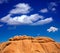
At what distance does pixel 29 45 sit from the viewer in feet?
227

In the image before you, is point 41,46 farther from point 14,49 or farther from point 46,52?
point 14,49

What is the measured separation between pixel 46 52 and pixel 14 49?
12328 millimetres

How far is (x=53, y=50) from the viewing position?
244 ft

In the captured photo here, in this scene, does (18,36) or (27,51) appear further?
(18,36)

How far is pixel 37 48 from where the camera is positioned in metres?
70.1

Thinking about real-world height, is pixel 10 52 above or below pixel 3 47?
below

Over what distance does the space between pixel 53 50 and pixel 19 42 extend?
13.9m

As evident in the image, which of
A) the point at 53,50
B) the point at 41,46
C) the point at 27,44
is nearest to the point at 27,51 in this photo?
the point at 27,44

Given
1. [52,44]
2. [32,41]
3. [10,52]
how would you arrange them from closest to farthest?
[10,52] < [32,41] < [52,44]

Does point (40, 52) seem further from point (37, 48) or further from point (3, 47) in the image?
point (3, 47)

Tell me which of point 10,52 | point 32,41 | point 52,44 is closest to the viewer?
point 10,52

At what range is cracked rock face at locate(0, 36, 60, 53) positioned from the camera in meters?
68.2

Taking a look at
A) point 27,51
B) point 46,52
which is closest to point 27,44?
point 27,51

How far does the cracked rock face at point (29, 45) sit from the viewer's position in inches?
2687
